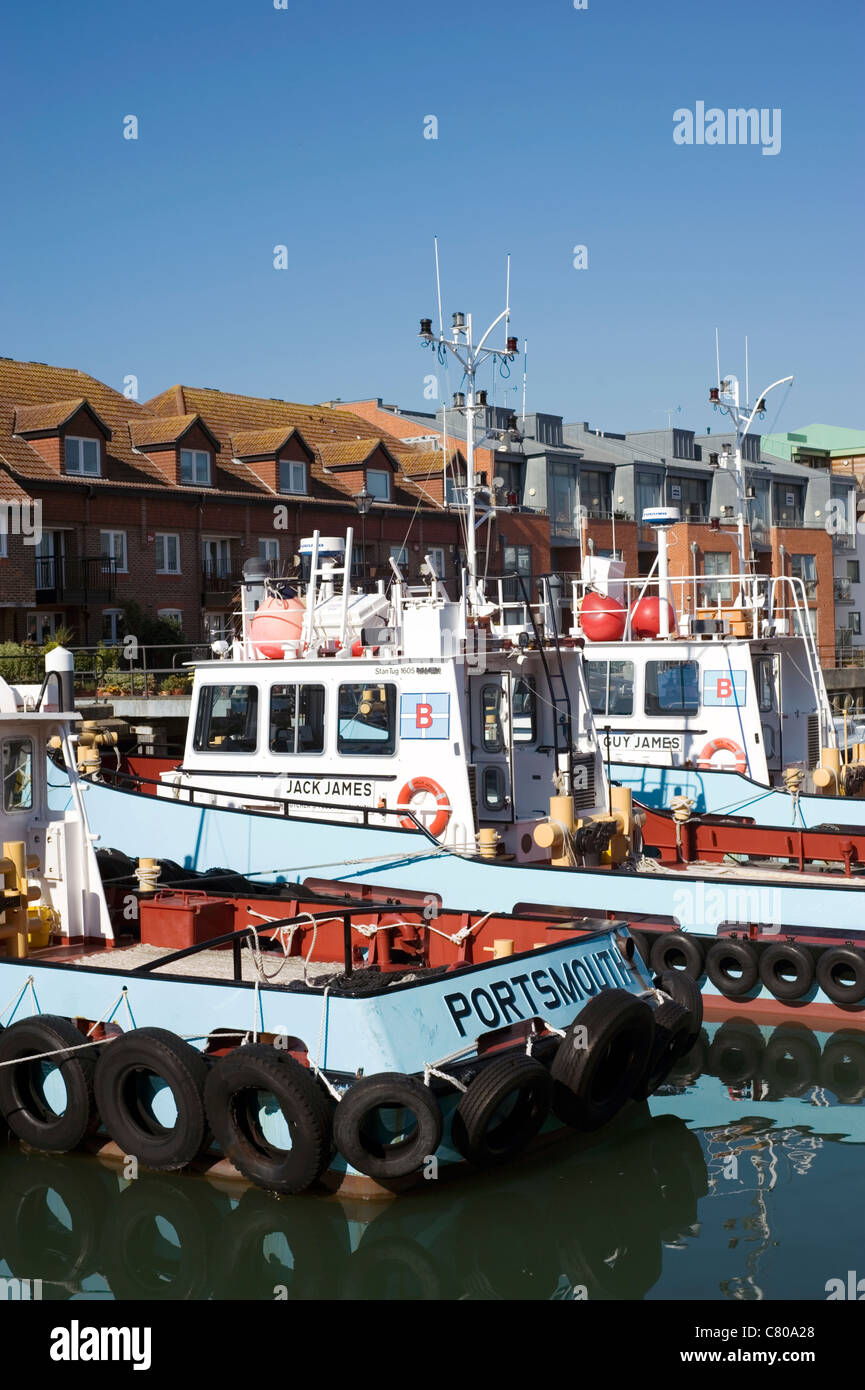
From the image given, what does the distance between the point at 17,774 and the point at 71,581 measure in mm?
23194

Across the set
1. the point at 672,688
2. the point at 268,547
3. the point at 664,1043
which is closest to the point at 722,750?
the point at 672,688

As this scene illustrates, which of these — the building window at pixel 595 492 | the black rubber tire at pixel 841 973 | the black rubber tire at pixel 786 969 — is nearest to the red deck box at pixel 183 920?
the black rubber tire at pixel 786 969

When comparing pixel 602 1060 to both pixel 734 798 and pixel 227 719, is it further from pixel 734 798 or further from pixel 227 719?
pixel 734 798

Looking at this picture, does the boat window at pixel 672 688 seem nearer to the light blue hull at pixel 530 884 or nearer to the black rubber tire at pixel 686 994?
the light blue hull at pixel 530 884

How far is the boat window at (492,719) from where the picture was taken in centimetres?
1384

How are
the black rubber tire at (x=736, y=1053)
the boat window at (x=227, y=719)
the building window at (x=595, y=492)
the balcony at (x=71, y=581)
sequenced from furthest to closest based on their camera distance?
the building window at (x=595, y=492), the balcony at (x=71, y=581), the boat window at (x=227, y=719), the black rubber tire at (x=736, y=1053)

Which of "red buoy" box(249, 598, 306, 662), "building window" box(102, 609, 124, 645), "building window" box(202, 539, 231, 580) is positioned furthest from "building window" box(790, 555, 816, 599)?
"red buoy" box(249, 598, 306, 662)

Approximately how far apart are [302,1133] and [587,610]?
11122mm

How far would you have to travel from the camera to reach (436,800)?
13.5 meters

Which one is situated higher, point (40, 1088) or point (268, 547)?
point (268, 547)

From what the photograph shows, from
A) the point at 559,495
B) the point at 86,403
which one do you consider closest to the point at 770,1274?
the point at 86,403

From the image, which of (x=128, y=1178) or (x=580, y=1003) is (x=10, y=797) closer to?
(x=128, y=1178)

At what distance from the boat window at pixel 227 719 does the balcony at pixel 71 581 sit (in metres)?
18.6

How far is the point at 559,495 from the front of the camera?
169 ft
